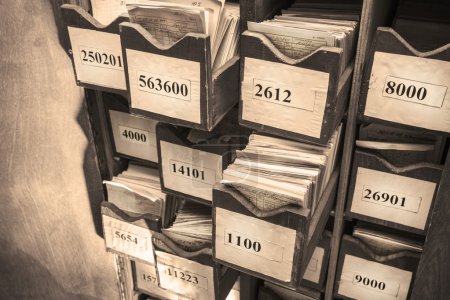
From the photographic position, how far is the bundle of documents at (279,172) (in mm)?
1104

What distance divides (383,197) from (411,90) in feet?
1.22

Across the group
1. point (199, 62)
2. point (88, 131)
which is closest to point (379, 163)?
point (199, 62)

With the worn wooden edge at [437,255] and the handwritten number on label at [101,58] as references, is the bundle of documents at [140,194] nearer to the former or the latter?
the handwritten number on label at [101,58]

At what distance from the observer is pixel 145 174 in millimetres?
1694

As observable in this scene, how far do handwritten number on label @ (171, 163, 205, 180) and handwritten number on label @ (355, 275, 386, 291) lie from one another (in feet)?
2.06

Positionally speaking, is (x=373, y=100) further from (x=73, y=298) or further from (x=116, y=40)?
(x=73, y=298)

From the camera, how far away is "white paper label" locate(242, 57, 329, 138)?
40.1 inches

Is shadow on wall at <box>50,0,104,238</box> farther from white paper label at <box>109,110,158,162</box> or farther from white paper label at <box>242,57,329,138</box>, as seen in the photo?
white paper label at <box>242,57,329,138</box>

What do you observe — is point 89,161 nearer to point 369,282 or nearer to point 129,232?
point 129,232

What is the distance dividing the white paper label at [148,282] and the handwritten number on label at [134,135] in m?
0.56

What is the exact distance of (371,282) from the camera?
1.49 meters

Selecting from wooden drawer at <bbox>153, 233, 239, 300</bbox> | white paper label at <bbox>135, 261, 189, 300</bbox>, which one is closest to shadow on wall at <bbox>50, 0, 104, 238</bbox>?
white paper label at <bbox>135, 261, 189, 300</bbox>

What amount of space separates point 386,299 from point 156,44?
3.61 feet

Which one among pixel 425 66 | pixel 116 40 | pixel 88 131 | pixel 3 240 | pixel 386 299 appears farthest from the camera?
pixel 3 240
